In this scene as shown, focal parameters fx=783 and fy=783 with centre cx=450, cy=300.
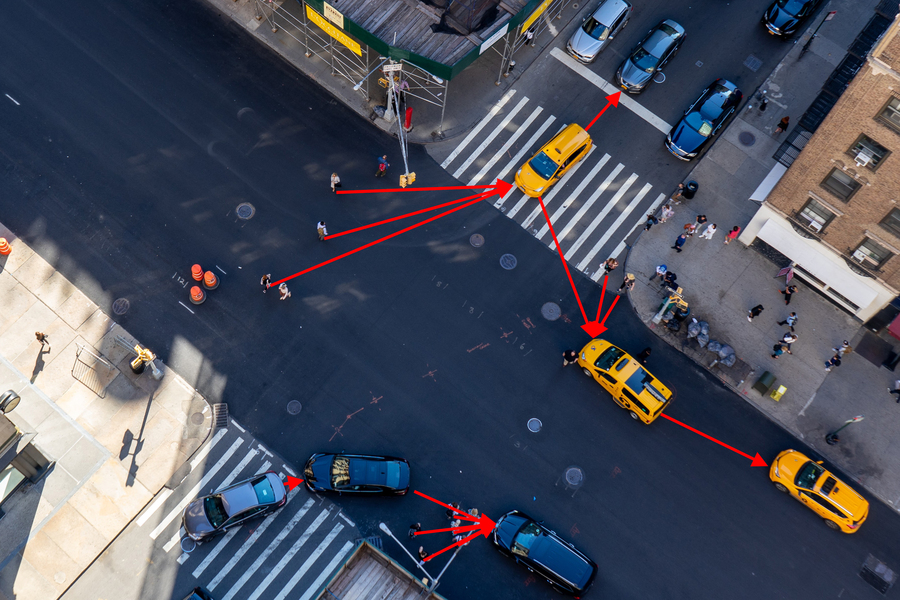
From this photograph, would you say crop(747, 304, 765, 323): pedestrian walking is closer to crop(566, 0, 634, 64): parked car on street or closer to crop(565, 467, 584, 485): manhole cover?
crop(565, 467, 584, 485): manhole cover

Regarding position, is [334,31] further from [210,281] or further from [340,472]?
[340,472]

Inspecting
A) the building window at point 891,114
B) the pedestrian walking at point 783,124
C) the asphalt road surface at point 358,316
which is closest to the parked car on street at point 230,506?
the asphalt road surface at point 358,316

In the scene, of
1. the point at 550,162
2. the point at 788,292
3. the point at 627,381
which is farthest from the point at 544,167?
the point at 788,292

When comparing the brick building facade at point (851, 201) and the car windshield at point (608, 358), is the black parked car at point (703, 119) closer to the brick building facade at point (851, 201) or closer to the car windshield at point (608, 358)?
the brick building facade at point (851, 201)

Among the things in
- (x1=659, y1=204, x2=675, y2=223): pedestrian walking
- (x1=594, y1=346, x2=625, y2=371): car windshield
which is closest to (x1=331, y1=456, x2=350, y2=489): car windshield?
(x1=594, y1=346, x2=625, y2=371): car windshield

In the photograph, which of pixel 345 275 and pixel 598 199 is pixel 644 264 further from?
pixel 345 275

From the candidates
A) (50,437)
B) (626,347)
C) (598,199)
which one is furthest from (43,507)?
(598,199)
